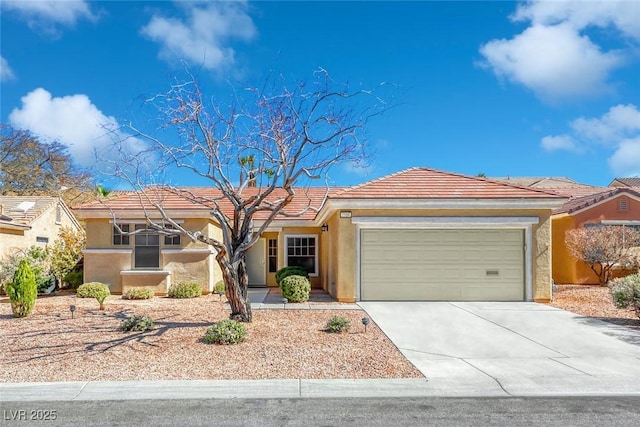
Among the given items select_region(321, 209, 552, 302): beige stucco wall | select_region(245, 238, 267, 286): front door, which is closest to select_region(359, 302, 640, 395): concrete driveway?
select_region(321, 209, 552, 302): beige stucco wall

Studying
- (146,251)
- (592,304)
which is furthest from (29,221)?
(592,304)

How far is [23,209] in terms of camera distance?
21719mm

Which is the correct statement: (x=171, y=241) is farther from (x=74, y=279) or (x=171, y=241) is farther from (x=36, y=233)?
(x=36, y=233)

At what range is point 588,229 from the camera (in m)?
16.8

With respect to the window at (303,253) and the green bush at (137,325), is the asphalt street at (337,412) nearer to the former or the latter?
the green bush at (137,325)

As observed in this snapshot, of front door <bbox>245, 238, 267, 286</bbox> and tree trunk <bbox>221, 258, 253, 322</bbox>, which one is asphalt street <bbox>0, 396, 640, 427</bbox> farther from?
front door <bbox>245, 238, 267, 286</bbox>

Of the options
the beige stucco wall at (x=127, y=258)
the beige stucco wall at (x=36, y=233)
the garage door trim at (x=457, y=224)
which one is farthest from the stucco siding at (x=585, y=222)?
the beige stucco wall at (x=36, y=233)

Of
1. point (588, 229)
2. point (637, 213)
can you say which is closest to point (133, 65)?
point (588, 229)

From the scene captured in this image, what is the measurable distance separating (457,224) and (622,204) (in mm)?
9158

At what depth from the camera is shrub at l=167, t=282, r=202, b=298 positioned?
14984 mm

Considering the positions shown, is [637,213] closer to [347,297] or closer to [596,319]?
[596,319]

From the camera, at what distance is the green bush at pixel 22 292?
1084 cm

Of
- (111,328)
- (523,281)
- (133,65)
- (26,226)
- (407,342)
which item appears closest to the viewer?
(407,342)

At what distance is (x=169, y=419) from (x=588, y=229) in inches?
659
